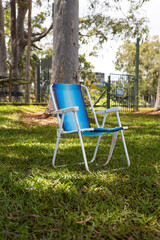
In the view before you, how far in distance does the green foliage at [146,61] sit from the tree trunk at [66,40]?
34.5 m

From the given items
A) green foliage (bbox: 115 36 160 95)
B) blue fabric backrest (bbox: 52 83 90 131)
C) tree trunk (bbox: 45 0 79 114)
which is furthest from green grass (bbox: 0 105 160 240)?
green foliage (bbox: 115 36 160 95)

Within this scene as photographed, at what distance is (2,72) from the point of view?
61.1 feet

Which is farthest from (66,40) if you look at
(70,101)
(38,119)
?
(70,101)

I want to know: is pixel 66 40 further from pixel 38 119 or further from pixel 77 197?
pixel 77 197

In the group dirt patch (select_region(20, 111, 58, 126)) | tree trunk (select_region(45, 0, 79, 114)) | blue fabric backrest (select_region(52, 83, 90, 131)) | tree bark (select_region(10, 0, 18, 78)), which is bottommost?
dirt patch (select_region(20, 111, 58, 126))

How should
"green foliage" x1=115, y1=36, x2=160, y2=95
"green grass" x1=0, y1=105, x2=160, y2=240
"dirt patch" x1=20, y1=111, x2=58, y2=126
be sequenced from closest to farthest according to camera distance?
1. "green grass" x1=0, y1=105, x2=160, y2=240
2. "dirt patch" x1=20, y1=111, x2=58, y2=126
3. "green foliage" x1=115, y1=36, x2=160, y2=95

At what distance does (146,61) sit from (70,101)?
130 ft

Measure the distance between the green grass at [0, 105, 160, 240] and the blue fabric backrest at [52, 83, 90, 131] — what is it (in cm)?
53

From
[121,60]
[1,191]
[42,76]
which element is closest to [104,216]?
[1,191]

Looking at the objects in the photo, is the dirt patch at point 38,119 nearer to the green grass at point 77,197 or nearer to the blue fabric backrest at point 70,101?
the green grass at point 77,197

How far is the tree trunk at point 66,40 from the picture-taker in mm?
7492

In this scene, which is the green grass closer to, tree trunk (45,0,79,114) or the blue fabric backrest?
the blue fabric backrest

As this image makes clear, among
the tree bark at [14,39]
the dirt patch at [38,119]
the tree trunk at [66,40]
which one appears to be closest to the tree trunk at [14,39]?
the tree bark at [14,39]

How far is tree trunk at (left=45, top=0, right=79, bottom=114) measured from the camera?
7.49 meters
